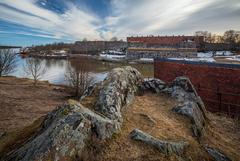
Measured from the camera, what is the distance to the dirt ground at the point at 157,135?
11.4 ft

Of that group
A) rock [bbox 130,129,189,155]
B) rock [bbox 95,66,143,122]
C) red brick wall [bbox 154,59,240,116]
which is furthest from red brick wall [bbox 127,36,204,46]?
rock [bbox 130,129,189,155]

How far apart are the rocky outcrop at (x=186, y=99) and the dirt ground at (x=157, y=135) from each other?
0.65 feet

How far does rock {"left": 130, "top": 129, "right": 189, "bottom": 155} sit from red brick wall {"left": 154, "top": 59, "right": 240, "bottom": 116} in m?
6.73

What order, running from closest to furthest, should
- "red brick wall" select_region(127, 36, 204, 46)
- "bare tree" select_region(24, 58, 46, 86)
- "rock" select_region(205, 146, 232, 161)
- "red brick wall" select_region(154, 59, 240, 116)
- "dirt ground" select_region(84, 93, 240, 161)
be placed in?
"dirt ground" select_region(84, 93, 240, 161), "rock" select_region(205, 146, 232, 161), "red brick wall" select_region(154, 59, 240, 116), "bare tree" select_region(24, 58, 46, 86), "red brick wall" select_region(127, 36, 204, 46)

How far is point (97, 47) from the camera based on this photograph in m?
118

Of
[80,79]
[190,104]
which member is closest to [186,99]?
[190,104]

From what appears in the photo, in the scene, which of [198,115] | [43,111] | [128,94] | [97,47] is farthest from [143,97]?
[97,47]

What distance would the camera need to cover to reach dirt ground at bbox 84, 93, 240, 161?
11.4ft

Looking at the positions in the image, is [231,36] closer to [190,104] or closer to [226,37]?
[226,37]

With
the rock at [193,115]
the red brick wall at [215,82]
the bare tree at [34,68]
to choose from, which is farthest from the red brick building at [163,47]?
the rock at [193,115]

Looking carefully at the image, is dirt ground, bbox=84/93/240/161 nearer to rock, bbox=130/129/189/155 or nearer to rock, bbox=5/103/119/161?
rock, bbox=130/129/189/155

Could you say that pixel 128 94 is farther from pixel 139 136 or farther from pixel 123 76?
pixel 139 136

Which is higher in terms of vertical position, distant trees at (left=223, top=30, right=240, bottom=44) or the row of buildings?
distant trees at (left=223, top=30, right=240, bottom=44)

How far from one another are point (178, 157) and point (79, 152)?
6.02 feet
